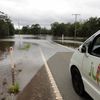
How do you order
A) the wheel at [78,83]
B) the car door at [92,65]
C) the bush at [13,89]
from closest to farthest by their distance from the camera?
the car door at [92,65] < the wheel at [78,83] < the bush at [13,89]

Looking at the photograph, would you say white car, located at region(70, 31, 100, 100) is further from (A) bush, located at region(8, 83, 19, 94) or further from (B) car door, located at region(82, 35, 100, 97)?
(A) bush, located at region(8, 83, 19, 94)

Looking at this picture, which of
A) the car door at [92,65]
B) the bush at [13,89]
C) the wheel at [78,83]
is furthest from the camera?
the bush at [13,89]

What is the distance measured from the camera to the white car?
4.78 m

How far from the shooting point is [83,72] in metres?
5.61

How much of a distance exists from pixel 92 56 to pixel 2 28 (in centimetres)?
9838

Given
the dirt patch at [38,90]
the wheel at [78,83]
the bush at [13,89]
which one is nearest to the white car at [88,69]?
the wheel at [78,83]

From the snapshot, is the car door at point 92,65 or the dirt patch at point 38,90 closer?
the car door at point 92,65

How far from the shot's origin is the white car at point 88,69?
4781mm

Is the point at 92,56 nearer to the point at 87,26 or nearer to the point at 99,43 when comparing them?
the point at 99,43

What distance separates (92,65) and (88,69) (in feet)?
1.02

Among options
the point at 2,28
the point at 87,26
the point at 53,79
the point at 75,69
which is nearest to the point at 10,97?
the point at 75,69

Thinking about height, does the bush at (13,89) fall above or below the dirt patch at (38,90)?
above

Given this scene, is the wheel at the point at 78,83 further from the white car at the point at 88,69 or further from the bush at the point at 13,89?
the bush at the point at 13,89

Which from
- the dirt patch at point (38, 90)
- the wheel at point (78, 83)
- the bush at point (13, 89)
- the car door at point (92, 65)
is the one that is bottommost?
the dirt patch at point (38, 90)
